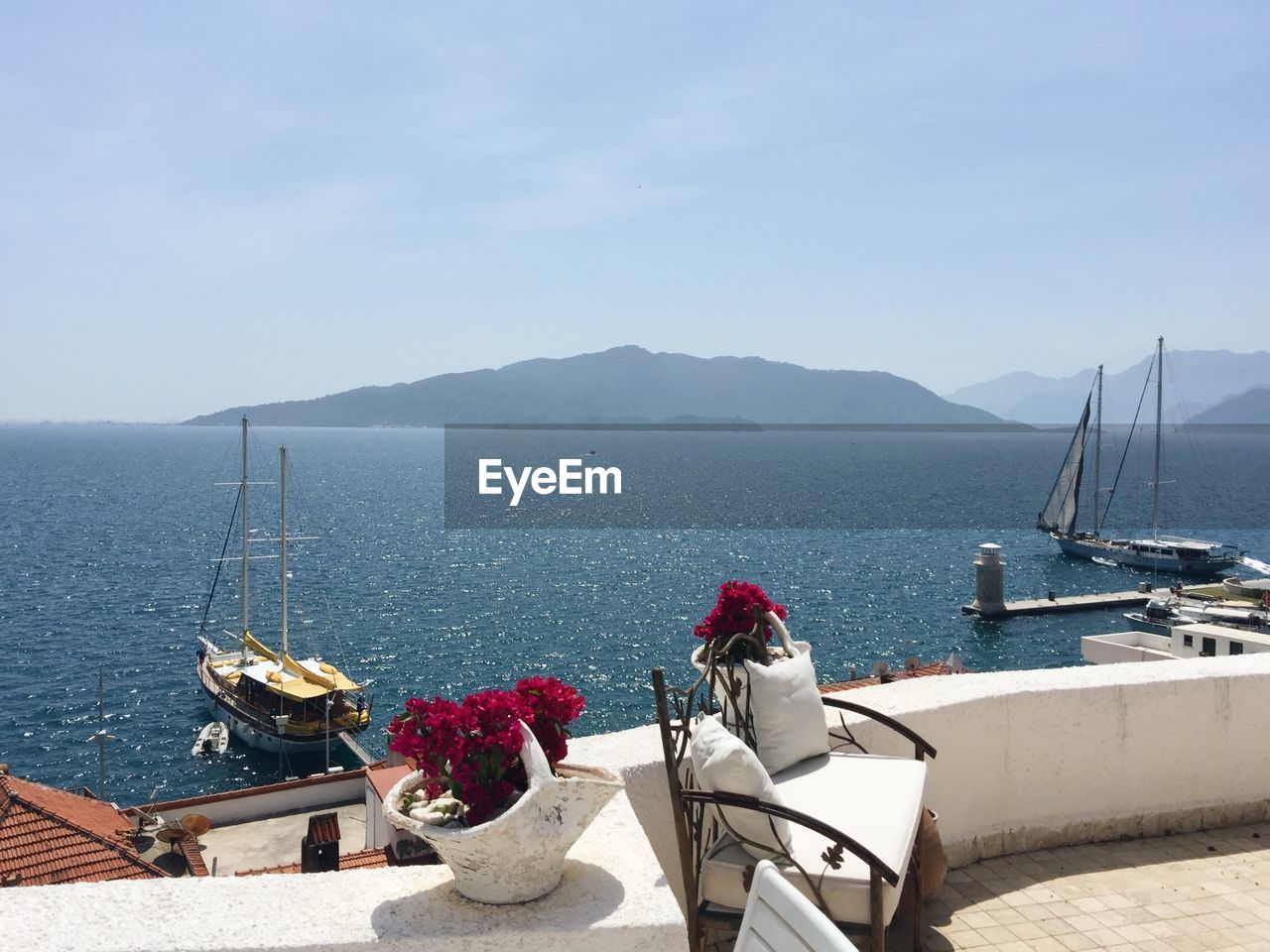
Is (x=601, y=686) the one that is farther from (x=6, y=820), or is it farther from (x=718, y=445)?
(x=718, y=445)

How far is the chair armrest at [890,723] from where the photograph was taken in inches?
129

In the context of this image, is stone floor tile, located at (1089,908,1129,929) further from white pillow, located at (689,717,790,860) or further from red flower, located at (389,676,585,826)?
red flower, located at (389,676,585,826)

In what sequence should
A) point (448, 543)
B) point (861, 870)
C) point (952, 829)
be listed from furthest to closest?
point (448, 543) → point (952, 829) → point (861, 870)

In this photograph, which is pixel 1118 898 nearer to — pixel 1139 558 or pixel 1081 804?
pixel 1081 804

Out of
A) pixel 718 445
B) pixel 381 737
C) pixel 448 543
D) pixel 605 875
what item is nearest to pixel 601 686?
pixel 381 737

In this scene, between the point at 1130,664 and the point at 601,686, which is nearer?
the point at 1130,664

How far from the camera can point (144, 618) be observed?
41.3 m

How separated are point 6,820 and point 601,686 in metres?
20.9

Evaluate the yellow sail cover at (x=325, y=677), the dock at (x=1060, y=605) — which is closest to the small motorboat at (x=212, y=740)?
the yellow sail cover at (x=325, y=677)

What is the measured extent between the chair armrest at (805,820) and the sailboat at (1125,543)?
52017 mm

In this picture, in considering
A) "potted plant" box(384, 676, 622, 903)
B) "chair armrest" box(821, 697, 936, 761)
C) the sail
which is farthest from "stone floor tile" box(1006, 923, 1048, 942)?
the sail

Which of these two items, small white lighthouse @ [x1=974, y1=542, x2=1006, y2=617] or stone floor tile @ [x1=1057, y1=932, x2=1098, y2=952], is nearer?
stone floor tile @ [x1=1057, y1=932, x2=1098, y2=952]

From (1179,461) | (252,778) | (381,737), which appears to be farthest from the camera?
(1179,461)

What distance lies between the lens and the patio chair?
4.38ft
